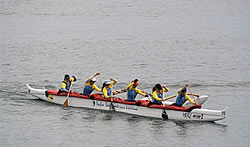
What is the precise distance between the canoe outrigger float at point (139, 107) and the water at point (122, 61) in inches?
18.8

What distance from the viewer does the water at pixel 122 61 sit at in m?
27.6

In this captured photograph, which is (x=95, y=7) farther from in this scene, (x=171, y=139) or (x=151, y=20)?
(x=171, y=139)

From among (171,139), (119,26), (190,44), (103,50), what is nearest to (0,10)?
(119,26)

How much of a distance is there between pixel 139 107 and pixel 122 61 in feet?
61.4

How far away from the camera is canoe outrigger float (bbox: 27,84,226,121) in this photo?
28.5m

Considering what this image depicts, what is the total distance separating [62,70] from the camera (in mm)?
44656

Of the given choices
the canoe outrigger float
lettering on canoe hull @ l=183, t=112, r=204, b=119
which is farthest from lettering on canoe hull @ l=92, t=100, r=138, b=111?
lettering on canoe hull @ l=183, t=112, r=204, b=119

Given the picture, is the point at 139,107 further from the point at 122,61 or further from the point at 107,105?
the point at 122,61

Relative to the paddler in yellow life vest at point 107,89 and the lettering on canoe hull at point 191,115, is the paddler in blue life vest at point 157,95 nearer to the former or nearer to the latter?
the lettering on canoe hull at point 191,115

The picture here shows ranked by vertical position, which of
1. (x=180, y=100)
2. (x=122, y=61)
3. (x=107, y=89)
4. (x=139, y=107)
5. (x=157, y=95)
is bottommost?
(x=139, y=107)

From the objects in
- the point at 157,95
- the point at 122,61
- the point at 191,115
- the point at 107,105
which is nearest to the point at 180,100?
the point at 191,115

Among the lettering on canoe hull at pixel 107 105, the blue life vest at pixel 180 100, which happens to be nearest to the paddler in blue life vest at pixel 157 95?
the blue life vest at pixel 180 100

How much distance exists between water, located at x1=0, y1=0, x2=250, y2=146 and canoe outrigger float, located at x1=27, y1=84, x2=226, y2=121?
0.48 m

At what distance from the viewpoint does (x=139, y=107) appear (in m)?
30.1
